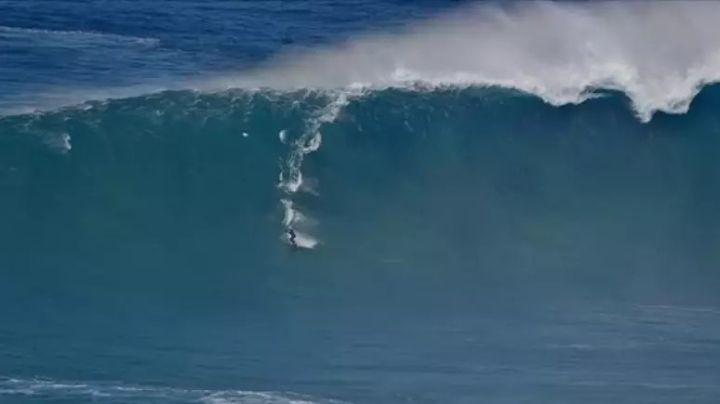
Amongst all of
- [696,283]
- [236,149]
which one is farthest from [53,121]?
[696,283]

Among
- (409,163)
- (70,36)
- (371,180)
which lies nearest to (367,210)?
(371,180)

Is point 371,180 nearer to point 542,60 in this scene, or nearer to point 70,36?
point 542,60

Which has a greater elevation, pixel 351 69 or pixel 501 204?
pixel 351 69

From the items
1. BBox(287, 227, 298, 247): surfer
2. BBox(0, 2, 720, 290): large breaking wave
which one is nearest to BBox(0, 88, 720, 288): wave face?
BBox(0, 2, 720, 290): large breaking wave

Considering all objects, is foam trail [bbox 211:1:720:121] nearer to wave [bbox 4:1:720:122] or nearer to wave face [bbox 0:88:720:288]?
wave [bbox 4:1:720:122]

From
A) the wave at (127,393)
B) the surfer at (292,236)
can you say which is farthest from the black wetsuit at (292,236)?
the wave at (127,393)

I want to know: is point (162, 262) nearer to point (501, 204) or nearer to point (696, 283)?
point (501, 204)
